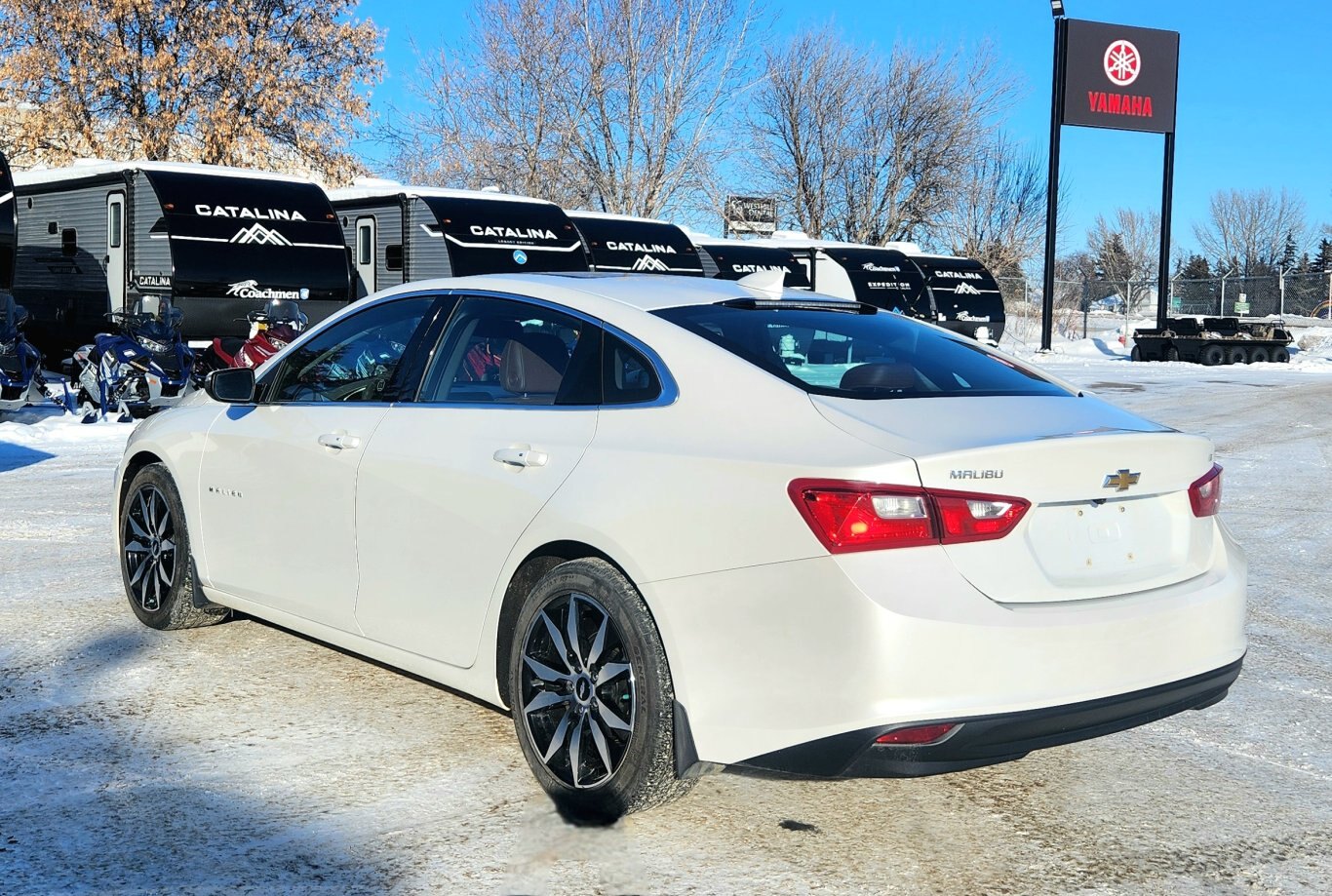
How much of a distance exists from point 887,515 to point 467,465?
1.46m

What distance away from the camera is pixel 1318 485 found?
11.5 meters

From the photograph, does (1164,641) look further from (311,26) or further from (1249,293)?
(1249,293)

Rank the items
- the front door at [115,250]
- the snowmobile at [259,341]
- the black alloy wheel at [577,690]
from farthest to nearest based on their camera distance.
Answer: the front door at [115,250]
the snowmobile at [259,341]
the black alloy wheel at [577,690]

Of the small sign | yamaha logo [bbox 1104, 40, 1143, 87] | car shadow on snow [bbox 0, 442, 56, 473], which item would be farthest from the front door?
yamaha logo [bbox 1104, 40, 1143, 87]

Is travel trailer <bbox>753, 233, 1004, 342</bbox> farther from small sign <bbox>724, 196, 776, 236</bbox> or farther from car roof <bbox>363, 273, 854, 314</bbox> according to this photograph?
car roof <bbox>363, 273, 854, 314</bbox>

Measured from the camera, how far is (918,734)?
10.6ft

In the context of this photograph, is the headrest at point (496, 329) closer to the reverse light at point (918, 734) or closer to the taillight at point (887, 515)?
the taillight at point (887, 515)

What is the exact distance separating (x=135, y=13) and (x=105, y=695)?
1155 inches

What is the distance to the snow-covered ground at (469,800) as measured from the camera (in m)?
3.41

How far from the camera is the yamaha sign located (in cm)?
4044

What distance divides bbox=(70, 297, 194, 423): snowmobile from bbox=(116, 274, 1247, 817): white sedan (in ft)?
35.5

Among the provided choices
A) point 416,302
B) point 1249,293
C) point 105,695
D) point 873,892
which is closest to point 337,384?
point 416,302

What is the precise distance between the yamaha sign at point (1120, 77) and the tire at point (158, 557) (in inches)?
1518

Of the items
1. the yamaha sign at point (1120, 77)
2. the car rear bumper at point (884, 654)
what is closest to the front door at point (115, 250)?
the car rear bumper at point (884, 654)
